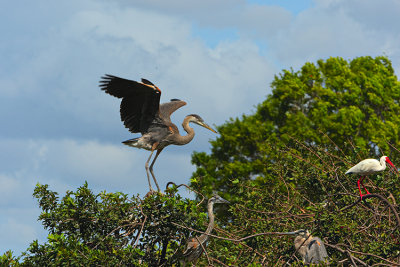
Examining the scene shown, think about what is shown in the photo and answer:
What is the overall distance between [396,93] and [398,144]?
11.3 feet

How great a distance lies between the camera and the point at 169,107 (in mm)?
14188

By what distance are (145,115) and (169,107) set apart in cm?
156

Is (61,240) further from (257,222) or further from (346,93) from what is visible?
(346,93)

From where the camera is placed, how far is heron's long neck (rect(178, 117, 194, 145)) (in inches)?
525

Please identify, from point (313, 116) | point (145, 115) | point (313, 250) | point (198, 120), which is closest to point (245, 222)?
point (313, 250)

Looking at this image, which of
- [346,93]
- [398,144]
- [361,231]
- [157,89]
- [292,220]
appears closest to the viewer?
[361,231]

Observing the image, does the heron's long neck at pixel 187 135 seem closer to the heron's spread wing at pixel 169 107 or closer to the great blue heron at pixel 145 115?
the great blue heron at pixel 145 115

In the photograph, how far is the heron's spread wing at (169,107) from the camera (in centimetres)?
1356

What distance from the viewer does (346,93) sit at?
84.5ft

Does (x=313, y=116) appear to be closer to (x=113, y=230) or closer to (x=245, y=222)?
(x=245, y=222)

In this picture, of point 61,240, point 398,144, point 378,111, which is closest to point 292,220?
point 61,240

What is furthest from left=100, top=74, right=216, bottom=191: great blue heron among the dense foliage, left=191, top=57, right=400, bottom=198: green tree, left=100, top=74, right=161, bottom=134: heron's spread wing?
left=191, top=57, right=400, bottom=198: green tree

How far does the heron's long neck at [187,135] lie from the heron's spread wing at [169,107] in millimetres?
390

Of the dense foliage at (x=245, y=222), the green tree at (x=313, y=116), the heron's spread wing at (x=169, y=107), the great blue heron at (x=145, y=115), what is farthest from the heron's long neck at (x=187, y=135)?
the green tree at (x=313, y=116)
